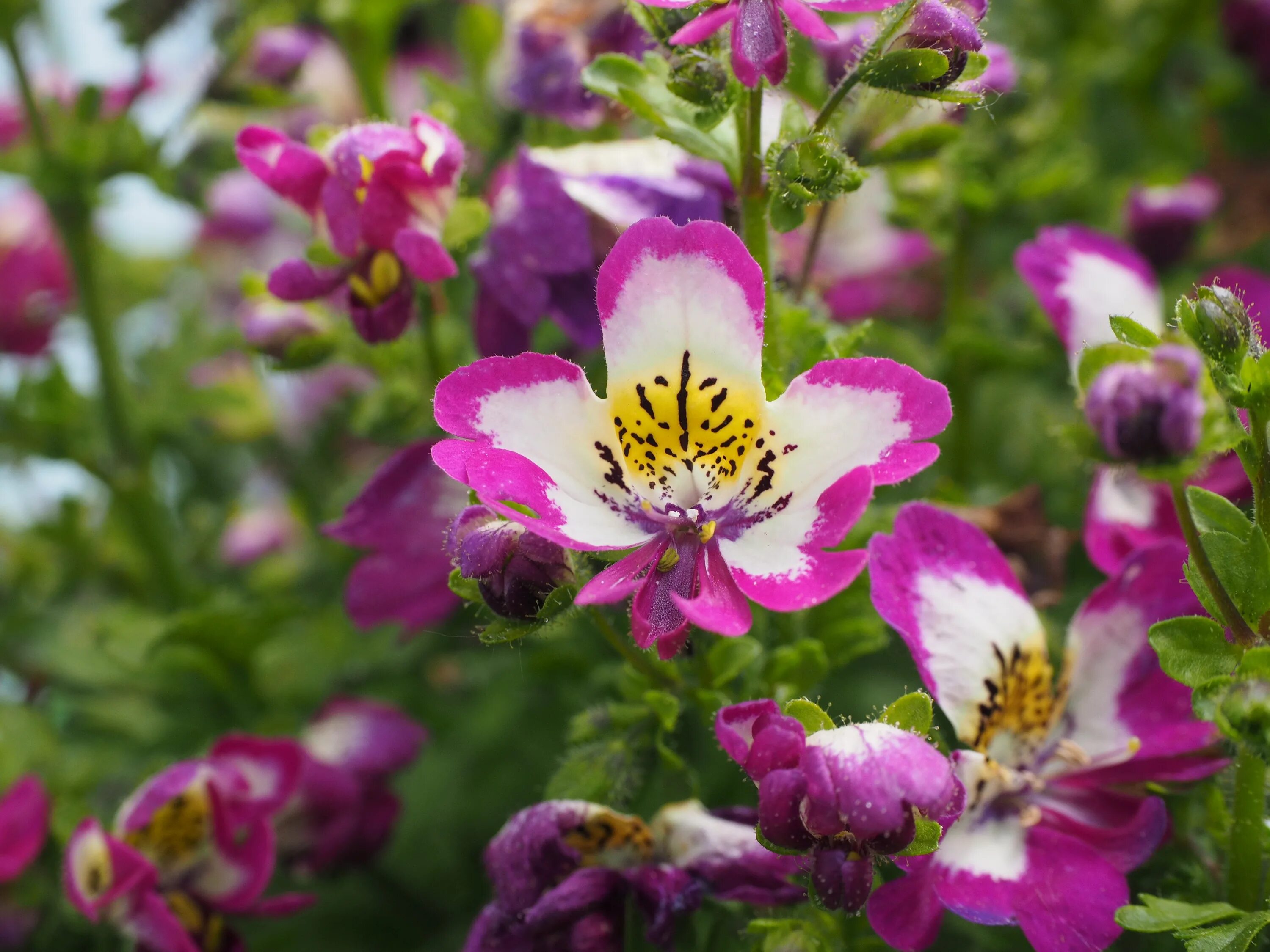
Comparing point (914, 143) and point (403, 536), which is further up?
point (914, 143)

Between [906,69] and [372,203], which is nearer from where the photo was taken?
[906,69]

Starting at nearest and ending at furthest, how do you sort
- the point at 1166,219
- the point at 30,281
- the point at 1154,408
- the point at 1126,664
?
the point at 1154,408, the point at 1126,664, the point at 1166,219, the point at 30,281

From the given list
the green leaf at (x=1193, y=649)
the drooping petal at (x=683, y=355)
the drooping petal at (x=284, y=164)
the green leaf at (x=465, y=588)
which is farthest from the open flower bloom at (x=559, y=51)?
the green leaf at (x=1193, y=649)

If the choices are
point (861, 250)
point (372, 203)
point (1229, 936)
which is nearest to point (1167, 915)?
point (1229, 936)

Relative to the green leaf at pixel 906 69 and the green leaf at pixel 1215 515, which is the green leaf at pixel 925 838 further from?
the green leaf at pixel 906 69

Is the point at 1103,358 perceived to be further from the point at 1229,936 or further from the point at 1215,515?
the point at 1229,936

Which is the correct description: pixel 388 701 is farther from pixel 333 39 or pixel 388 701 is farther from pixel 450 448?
pixel 333 39

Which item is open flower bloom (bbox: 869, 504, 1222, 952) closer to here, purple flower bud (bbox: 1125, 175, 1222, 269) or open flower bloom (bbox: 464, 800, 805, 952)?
open flower bloom (bbox: 464, 800, 805, 952)
